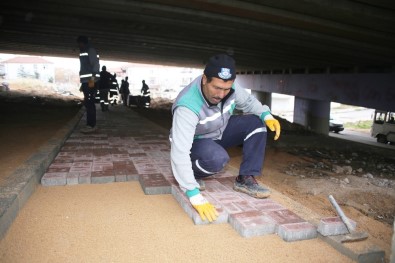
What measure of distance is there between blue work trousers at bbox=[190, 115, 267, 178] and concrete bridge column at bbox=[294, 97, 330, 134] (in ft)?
51.2

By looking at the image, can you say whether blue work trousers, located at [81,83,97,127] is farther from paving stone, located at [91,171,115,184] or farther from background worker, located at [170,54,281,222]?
background worker, located at [170,54,281,222]

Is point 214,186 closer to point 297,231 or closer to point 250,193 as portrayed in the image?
point 250,193

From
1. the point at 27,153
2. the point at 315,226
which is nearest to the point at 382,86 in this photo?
the point at 315,226

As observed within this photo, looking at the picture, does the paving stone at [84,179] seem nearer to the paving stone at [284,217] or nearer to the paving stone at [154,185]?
the paving stone at [154,185]

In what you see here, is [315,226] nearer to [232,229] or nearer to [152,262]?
[232,229]

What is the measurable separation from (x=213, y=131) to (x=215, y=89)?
60 centimetres

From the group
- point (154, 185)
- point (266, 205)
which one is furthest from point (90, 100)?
point (266, 205)

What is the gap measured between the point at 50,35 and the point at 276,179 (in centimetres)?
1084

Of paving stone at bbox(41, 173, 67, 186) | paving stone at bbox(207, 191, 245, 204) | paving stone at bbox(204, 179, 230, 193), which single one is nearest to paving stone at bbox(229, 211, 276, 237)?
paving stone at bbox(207, 191, 245, 204)

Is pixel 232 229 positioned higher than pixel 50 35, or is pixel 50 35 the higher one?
pixel 50 35

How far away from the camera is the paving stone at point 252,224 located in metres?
2.16

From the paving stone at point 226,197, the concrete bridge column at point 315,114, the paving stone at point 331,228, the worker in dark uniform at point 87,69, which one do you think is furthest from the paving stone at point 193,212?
the concrete bridge column at point 315,114

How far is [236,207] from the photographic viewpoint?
2.50 m

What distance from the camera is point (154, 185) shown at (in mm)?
2973
